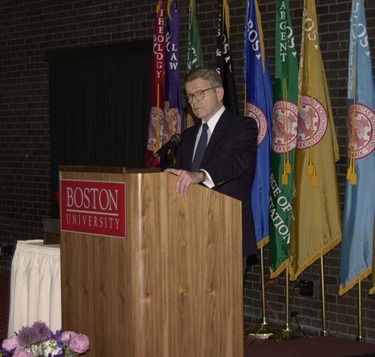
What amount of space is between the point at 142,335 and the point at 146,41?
4291mm

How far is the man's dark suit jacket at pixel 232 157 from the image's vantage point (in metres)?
3.59

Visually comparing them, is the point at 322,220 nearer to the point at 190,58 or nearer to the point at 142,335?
the point at 190,58

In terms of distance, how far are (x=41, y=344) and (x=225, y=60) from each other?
3.45m

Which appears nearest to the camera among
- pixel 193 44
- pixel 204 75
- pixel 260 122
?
pixel 204 75

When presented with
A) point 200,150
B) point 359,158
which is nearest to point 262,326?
point 359,158

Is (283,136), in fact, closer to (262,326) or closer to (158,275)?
(262,326)

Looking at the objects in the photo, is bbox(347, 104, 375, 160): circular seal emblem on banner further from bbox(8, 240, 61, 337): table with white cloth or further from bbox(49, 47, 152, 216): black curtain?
bbox(49, 47, 152, 216): black curtain

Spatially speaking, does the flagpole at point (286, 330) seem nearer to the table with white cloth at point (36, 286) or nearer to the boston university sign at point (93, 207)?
the table with white cloth at point (36, 286)

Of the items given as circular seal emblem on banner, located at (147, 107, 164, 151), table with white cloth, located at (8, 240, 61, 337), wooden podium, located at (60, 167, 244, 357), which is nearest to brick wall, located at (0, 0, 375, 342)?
circular seal emblem on banner, located at (147, 107, 164, 151)

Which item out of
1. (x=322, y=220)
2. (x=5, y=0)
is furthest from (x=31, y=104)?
(x=322, y=220)

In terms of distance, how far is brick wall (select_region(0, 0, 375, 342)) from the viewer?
5.67 metres

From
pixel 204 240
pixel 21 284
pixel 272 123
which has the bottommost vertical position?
pixel 21 284

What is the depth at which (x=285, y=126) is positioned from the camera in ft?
18.2

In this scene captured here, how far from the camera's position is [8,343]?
292 centimetres
